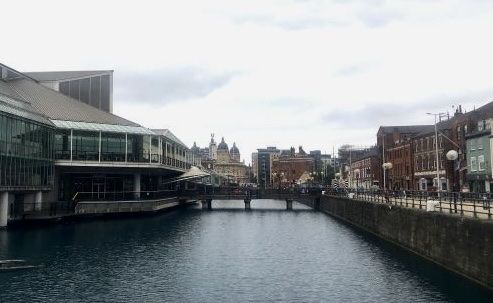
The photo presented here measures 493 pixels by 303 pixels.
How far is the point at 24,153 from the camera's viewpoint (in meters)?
61.8

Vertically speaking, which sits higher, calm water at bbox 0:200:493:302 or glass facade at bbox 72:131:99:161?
glass facade at bbox 72:131:99:161

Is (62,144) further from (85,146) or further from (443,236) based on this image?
(443,236)

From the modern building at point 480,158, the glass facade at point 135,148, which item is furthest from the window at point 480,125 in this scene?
the glass facade at point 135,148

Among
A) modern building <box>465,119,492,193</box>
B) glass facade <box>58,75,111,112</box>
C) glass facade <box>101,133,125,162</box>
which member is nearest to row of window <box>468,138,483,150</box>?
modern building <box>465,119,492,193</box>

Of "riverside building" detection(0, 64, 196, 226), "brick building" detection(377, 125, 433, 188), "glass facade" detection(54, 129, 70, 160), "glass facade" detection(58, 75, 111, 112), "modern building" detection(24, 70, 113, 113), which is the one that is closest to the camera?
"riverside building" detection(0, 64, 196, 226)

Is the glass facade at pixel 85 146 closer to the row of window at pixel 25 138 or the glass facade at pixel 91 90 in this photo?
the row of window at pixel 25 138

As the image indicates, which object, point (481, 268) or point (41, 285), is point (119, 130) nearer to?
point (41, 285)

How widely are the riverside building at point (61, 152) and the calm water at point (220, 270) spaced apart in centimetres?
910

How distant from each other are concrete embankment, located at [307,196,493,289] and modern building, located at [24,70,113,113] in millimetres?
68866

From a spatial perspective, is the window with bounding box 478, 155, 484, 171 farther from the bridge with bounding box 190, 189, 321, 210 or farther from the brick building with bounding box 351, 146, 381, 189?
the brick building with bounding box 351, 146, 381, 189

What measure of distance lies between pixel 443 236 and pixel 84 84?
8653cm

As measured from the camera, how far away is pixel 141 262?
37.9 m

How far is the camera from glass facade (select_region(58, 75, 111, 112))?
323ft

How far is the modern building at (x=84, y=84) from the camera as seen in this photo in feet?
318
